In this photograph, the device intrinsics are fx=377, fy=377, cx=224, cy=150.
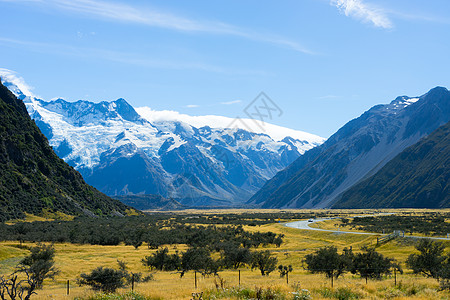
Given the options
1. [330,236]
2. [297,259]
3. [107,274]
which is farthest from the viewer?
[330,236]

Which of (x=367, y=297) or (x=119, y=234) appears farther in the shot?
(x=119, y=234)

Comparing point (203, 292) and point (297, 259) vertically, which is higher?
point (203, 292)

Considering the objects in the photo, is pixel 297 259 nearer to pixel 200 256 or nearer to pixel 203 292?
→ pixel 200 256

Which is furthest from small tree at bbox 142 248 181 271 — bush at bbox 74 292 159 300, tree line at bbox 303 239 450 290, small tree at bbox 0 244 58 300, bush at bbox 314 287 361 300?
bush at bbox 314 287 361 300

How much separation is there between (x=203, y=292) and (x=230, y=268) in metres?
26.2

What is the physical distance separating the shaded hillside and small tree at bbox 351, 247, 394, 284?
304 ft

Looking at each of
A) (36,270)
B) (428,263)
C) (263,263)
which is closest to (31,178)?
(36,270)

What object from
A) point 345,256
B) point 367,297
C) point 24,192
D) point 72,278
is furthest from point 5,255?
point 24,192

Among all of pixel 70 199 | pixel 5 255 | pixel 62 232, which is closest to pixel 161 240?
pixel 62 232

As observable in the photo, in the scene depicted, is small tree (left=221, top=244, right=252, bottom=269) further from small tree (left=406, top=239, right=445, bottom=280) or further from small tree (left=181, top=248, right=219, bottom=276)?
small tree (left=406, top=239, right=445, bottom=280)

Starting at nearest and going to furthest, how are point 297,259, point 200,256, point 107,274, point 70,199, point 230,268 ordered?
point 107,274 < point 200,256 < point 230,268 < point 297,259 < point 70,199

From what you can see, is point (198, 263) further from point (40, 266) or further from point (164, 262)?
point (40, 266)

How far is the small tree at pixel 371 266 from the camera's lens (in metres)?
36.4

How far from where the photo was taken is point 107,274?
99.1ft
